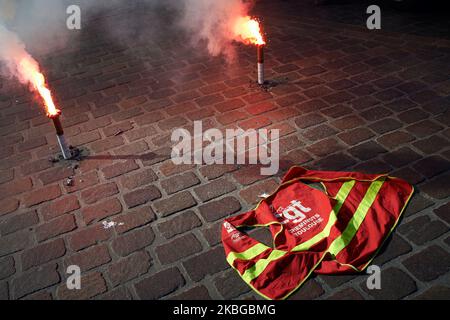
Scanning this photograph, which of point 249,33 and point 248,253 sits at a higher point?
point 249,33

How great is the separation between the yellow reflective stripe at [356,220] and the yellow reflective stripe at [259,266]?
1.32ft

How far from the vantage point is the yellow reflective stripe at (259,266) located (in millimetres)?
2812

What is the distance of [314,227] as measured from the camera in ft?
10.3

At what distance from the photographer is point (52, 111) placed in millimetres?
3975

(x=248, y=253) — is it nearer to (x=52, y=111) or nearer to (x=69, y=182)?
(x=69, y=182)

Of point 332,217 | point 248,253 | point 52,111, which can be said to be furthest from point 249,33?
point 248,253

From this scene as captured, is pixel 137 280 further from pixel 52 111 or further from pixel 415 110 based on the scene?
pixel 415 110

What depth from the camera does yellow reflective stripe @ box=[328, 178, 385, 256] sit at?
115 inches

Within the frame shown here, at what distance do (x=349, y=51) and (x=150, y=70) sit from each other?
3.22 metres

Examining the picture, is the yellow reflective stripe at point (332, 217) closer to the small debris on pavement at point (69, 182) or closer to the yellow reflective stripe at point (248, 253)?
the yellow reflective stripe at point (248, 253)

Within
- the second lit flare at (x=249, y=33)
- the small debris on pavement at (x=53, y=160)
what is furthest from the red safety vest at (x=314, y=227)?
the small debris on pavement at (x=53, y=160)

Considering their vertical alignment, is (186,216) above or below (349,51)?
below

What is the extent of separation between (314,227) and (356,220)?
36 centimetres

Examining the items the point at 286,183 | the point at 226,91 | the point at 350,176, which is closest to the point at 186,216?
the point at 286,183
